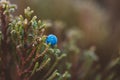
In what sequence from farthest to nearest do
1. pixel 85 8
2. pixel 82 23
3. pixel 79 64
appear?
pixel 85 8 → pixel 82 23 → pixel 79 64

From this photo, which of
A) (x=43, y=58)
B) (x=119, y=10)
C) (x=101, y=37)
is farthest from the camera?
(x=119, y=10)

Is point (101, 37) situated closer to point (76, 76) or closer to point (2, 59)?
point (76, 76)

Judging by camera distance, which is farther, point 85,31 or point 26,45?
point 85,31

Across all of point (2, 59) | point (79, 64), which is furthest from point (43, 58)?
point (79, 64)

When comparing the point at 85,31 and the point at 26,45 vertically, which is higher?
the point at 85,31

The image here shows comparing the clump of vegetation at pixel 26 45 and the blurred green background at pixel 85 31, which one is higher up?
the blurred green background at pixel 85 31

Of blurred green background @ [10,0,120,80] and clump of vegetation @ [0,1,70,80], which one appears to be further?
blurred green background @ [10,0,120,80]

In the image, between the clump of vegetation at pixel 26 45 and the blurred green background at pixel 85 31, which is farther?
the blurred green background at pixel 85 31

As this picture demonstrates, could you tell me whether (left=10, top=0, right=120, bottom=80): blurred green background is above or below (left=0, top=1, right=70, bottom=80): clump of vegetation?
above
